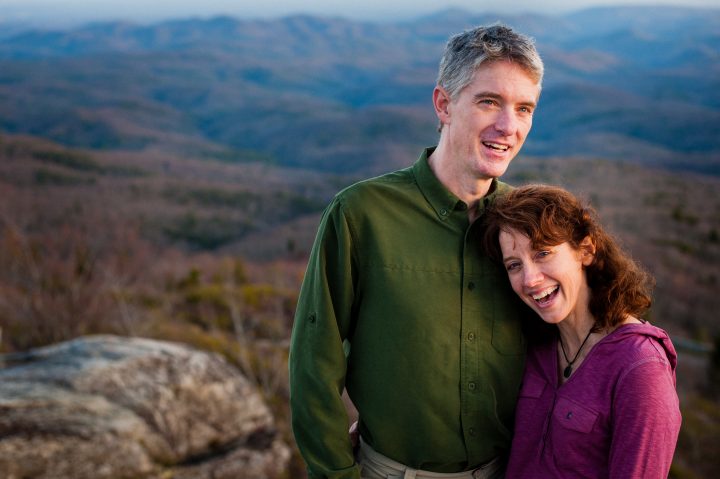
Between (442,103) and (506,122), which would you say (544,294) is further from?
(442,103)

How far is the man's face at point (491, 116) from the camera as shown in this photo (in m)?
2.86

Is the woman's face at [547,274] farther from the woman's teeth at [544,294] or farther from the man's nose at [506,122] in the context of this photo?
the man's nose at [506,122]

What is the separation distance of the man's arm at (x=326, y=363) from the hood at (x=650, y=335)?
1162mm

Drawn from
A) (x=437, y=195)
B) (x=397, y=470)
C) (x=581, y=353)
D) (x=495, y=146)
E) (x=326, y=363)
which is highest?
(x=495, y=146)

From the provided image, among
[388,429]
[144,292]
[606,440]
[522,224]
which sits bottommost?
[144,292]

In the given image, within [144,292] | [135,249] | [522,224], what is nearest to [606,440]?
[522,224]

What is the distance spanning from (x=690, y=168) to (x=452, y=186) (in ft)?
527

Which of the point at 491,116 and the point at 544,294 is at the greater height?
the point at 491,116

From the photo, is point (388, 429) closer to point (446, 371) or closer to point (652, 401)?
point (446, 371)

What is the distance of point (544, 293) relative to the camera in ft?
9.02

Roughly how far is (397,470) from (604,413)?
1.03 m

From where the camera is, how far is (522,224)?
2.72m

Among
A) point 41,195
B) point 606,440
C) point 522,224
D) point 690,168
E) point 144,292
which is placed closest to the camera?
point 606,440

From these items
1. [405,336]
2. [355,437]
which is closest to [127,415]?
[355,437]
